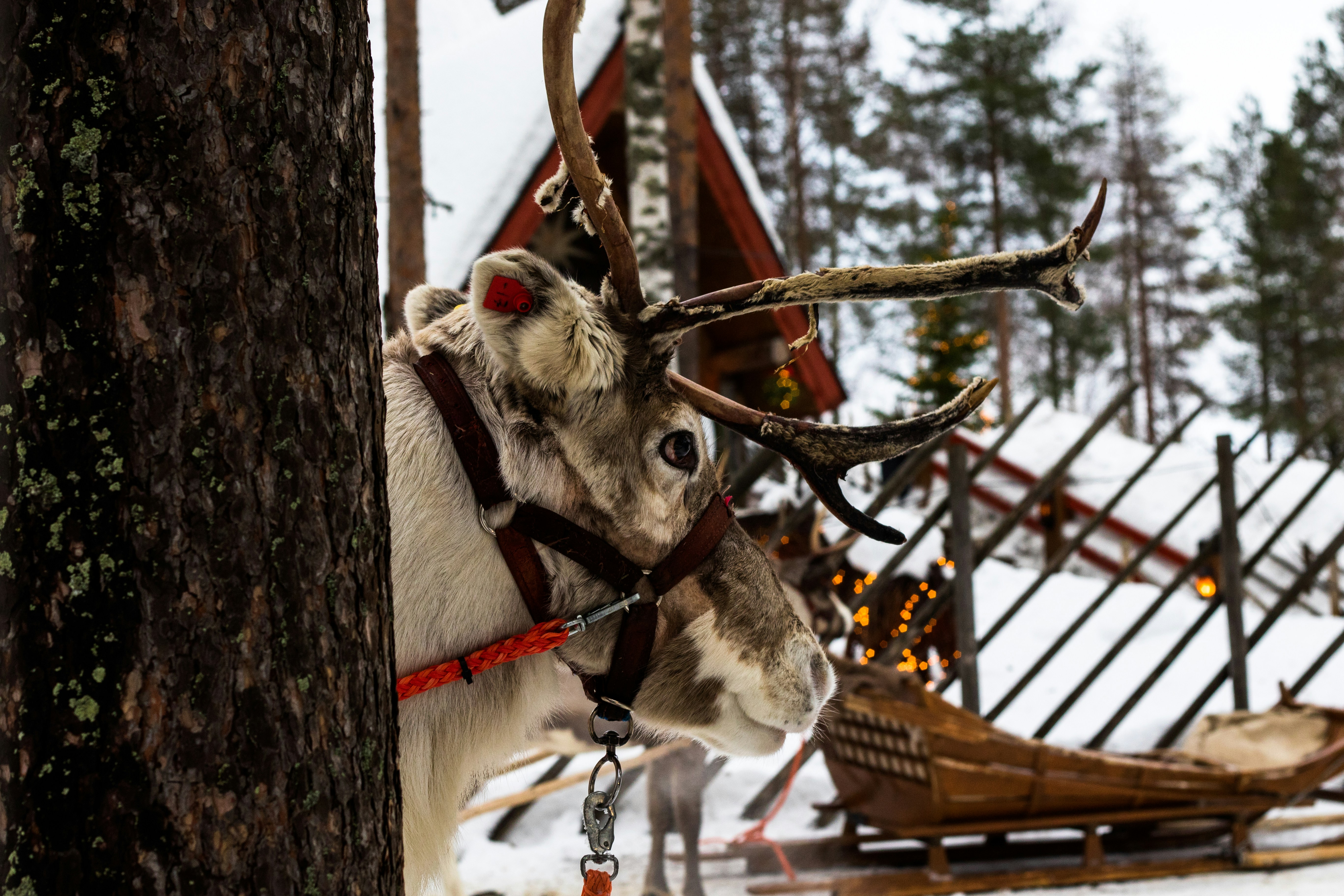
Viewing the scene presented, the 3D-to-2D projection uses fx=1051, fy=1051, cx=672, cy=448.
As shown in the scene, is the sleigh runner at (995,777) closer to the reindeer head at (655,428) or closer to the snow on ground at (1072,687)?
the snow on ground at (1072,687)

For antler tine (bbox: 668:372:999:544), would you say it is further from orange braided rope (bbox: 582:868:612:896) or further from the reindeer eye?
orange braided rope (bbox: 582:868:612:896)

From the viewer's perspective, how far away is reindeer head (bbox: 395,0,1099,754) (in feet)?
5.34

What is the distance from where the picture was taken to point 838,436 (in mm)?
2010

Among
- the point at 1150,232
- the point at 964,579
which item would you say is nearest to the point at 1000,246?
the point at 1150,232

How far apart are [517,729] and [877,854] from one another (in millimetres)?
4527

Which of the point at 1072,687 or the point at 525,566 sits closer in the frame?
the point at 525,566

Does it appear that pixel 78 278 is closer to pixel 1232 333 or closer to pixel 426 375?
pixel 426 375

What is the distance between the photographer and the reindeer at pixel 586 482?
1.63 meters

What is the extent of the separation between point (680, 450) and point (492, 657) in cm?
47

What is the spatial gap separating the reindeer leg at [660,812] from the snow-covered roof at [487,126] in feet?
15.0

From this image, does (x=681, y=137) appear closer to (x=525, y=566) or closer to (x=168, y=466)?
(x=525, y=566)

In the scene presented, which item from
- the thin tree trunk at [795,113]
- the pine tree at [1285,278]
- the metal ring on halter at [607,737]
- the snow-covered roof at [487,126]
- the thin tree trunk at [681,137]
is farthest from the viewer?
the pine tree at [1285,278]

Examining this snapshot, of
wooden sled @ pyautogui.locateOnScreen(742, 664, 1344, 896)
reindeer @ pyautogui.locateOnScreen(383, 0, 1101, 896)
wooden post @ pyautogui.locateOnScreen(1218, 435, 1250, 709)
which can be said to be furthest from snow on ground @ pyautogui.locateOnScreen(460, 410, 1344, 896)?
reindeer @ pyautogui.locateOnScreen(383, 0, 1101, 896)

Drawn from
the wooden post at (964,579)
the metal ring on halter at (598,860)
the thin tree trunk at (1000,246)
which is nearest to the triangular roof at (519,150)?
the wooden post at (964,579)
